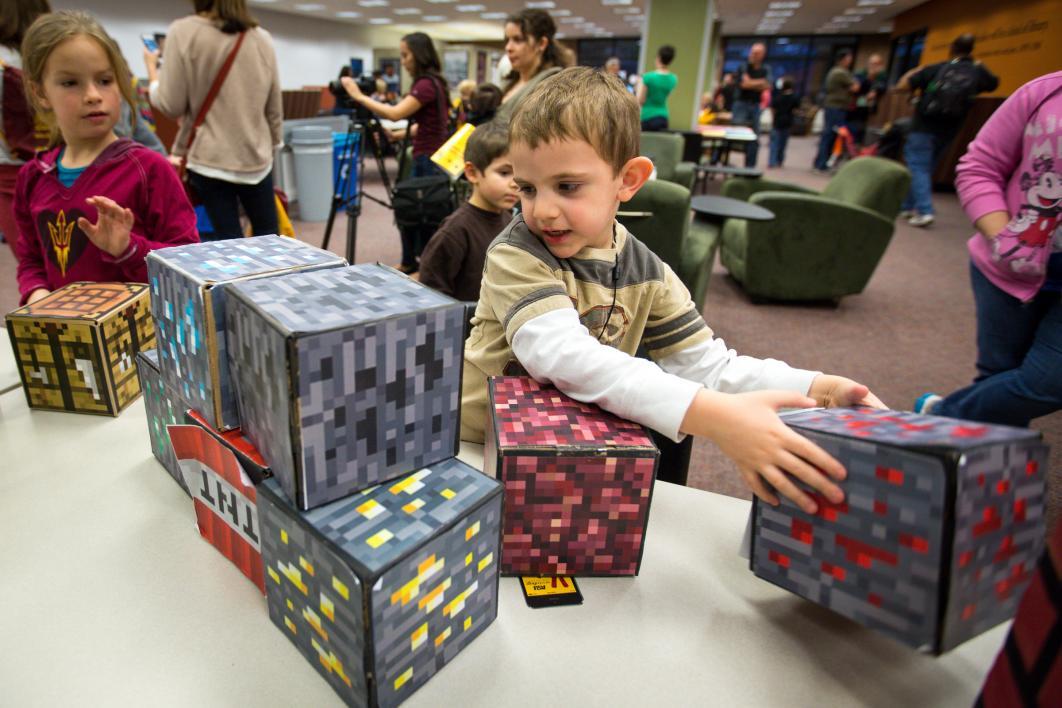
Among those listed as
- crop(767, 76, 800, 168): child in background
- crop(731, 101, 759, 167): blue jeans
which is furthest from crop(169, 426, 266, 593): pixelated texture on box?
crop(767, 76, 800, 168): child in background

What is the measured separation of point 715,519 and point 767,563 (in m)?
0.18

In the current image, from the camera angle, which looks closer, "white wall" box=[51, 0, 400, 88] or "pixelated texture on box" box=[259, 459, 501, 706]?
"pixelated texture on box" box=[259, 459, 501, 706]

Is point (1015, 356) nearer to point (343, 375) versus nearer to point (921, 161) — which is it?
point (343, 375)

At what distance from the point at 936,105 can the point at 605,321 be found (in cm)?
272

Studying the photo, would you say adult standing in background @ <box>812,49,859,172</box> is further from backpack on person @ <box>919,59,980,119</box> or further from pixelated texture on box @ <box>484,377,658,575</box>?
pixelated texture on box @ <box>484,377,658,575</box>

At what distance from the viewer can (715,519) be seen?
754 millimetres

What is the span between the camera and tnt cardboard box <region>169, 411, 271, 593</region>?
557 millimetres

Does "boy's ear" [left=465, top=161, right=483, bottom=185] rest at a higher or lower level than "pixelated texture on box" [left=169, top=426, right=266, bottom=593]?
higher

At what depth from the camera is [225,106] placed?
2119 millimetres

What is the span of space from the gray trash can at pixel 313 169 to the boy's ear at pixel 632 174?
15.0 feet

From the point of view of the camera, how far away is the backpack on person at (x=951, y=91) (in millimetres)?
1846

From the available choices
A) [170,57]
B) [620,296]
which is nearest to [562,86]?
[620,296]

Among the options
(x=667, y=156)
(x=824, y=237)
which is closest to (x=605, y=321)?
(x=824, y=237)

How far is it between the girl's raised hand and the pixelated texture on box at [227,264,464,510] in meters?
0.67
